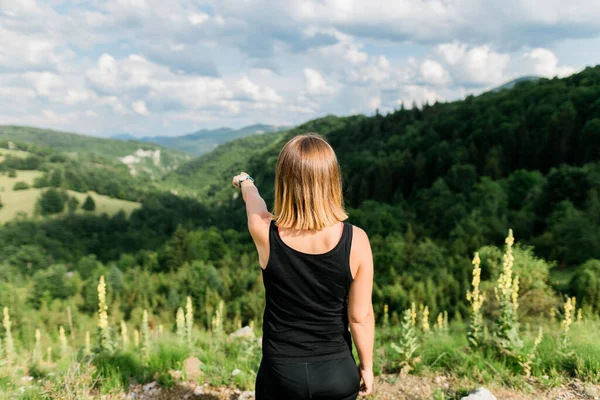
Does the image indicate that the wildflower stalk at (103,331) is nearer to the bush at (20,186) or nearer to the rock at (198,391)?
the rock at (198,391)

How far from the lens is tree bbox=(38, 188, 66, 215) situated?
110213 millimetres

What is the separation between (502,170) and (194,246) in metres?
66.1

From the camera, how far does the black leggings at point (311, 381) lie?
6.69ft

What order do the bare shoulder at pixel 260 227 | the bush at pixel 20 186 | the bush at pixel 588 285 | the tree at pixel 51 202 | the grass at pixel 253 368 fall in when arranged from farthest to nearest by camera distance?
the bush at pixel 20 186 → the tree at pixel 51 202 → the bush at pixel 588 285 → the grass at pixel 253 368 → the bare shoulder at pixel 260 227

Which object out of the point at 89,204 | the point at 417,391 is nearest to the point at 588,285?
the point at 417,391

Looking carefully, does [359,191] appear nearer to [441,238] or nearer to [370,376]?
[441,238]

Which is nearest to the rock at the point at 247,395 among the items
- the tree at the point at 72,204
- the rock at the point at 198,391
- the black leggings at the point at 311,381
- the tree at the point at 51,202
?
the rock at the point at 198,391

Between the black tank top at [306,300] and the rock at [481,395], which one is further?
the rock at [481,395]

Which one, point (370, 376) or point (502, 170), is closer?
point (370, 376)

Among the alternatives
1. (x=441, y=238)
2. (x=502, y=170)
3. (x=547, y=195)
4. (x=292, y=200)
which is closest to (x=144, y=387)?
(x=292, y=200)

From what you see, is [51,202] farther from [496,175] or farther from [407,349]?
[407,349]

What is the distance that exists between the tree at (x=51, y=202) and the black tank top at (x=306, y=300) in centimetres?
12885

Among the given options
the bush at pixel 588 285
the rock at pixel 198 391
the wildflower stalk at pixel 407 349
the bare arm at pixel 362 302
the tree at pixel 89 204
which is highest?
the bare arm at pixel 362 302

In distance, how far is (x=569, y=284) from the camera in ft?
102
